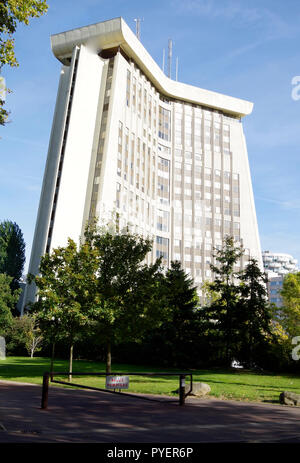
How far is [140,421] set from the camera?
982 centimetres

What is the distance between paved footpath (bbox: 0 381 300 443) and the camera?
7812 mm

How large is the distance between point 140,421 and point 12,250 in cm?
6072

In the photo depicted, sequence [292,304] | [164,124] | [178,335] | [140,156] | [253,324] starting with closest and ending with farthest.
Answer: [292,304] → [253,324] → [178,335] → [140,156] → [164,124]

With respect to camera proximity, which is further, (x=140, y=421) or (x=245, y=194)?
(x=245, y=194)

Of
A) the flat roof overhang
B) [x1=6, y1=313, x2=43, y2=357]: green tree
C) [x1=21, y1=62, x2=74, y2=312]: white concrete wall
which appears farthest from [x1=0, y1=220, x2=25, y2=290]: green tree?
the flat roof overhang

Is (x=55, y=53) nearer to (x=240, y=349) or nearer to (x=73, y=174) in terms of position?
(x=73, y=174)

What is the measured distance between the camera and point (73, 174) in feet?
199

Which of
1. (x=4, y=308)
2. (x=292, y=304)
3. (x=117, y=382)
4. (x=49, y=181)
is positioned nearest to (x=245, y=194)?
(x=49, y=181)

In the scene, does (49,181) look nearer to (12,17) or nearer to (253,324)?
(253,324)

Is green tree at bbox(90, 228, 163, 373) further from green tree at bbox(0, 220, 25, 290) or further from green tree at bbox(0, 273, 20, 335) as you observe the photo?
green tree at bbox(0, 220, 25, 290)

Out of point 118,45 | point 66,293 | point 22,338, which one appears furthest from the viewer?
point 118,45

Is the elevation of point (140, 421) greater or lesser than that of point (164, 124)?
lesser

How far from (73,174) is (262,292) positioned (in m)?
34.6


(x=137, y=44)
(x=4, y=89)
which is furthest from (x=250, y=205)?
(x=4, y=89)
